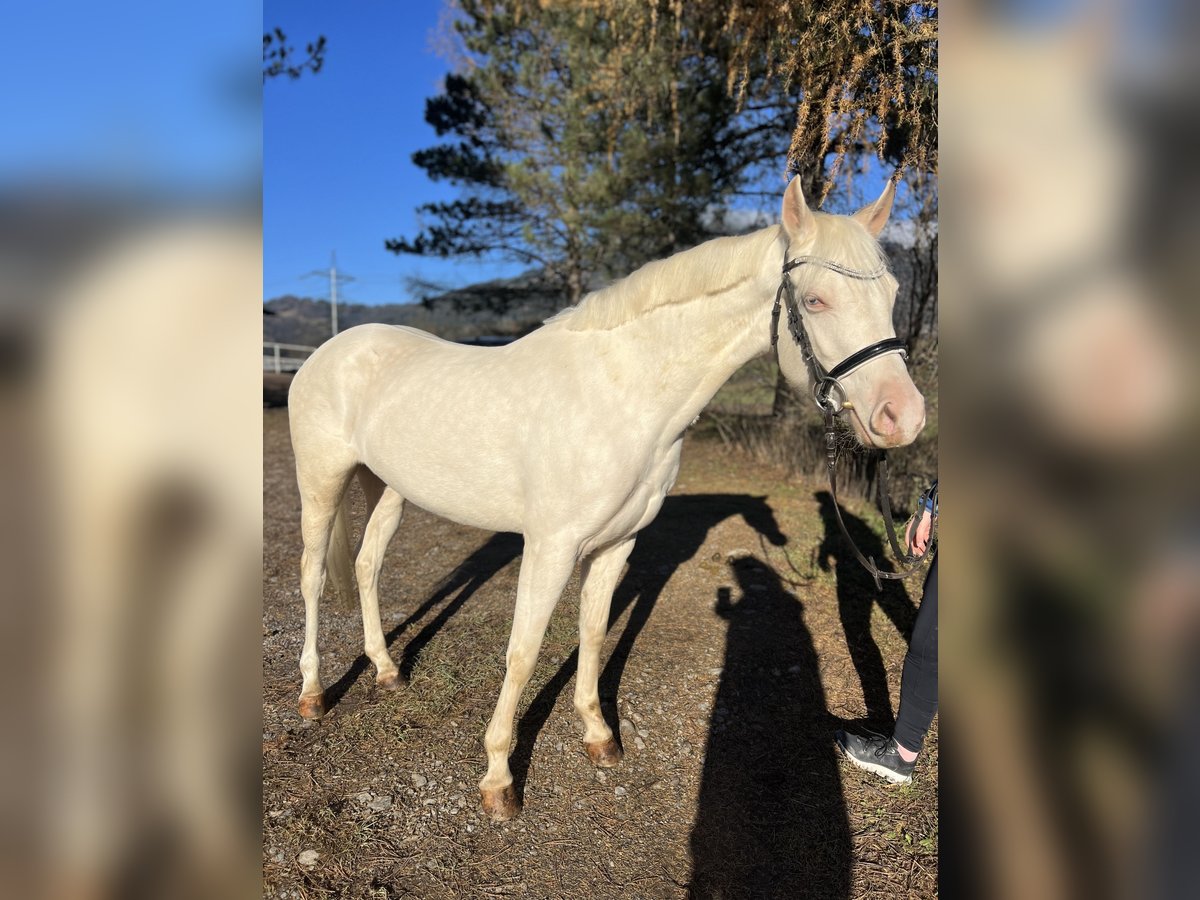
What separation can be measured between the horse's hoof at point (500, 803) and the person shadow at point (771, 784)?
0.66 meters

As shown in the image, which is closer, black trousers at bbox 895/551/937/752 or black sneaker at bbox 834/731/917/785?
black trousers at bbox 895/551/937/752

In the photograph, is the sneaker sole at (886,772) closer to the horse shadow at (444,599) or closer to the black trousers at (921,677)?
the black trousers at (921,677)

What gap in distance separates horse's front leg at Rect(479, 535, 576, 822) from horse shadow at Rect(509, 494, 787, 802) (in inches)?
5.2

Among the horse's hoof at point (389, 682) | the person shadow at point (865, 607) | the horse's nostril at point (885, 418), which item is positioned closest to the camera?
the horse's nostril at point (885, 418)

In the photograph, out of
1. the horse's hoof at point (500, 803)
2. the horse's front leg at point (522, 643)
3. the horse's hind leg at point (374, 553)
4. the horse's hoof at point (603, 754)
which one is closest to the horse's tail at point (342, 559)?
the horse's hind leg at point (374, 553)

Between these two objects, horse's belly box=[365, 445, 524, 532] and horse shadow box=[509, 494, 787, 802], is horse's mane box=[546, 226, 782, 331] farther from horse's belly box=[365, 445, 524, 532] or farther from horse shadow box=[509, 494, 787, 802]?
horse shadow box=[509, 494, 787, 802]

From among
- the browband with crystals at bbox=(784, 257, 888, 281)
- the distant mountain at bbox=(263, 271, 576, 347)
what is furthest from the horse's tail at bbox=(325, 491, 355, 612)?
the distant mountain at bbox=(263, 271, 576, 347)

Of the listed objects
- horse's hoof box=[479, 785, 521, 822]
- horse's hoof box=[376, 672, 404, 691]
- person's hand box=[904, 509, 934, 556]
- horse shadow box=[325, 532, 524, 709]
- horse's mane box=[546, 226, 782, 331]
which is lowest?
horse shadow box=[325, 532, 524, 709]

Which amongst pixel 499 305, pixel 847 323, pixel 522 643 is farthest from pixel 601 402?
pixel 499 305

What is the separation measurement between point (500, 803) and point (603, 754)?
491mm

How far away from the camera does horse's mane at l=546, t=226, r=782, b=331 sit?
7.09ft

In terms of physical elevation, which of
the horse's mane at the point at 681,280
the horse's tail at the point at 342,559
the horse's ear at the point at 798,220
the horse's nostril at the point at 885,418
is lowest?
the horse's tail at the point at 342,559

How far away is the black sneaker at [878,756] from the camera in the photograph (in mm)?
2592

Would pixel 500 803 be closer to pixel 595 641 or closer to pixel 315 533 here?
pixel 595 641
